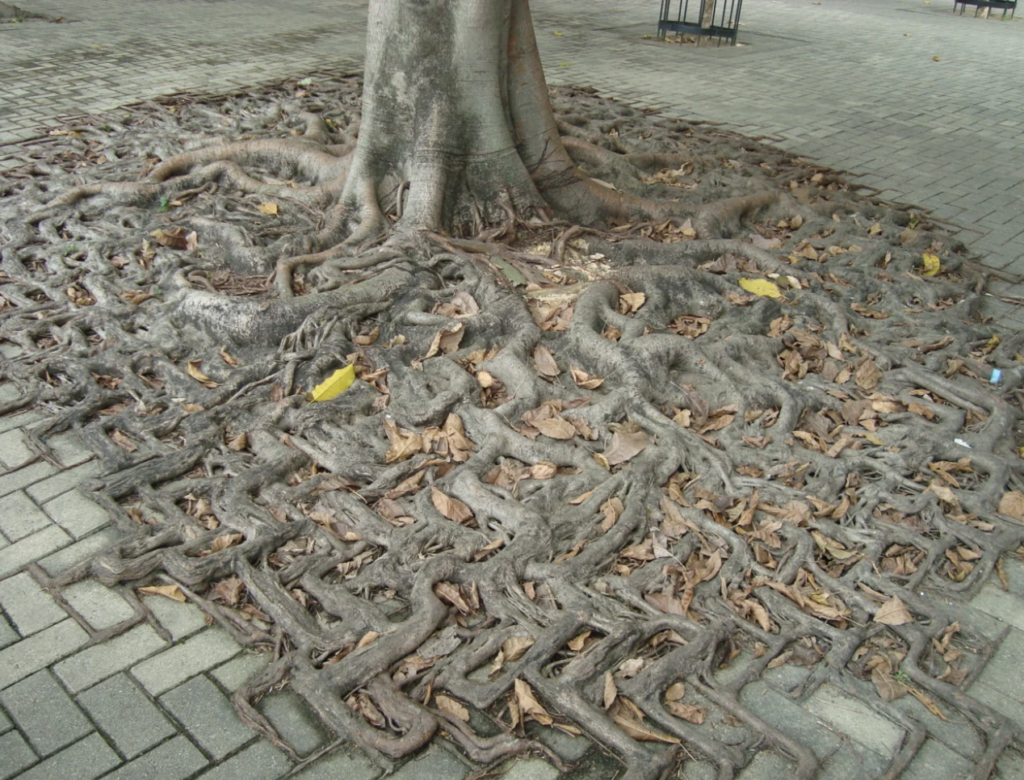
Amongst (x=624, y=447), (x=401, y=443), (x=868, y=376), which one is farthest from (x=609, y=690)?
(x=868, y=376)

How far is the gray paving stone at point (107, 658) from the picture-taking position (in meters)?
2.85

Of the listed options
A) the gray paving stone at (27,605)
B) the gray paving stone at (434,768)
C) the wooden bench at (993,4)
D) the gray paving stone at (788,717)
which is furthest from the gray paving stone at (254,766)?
the wooden bench at (993,4)

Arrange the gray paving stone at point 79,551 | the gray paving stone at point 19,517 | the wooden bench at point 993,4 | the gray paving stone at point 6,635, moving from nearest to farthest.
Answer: the gray paving stone at point 6,635, the gray paving stone at point 79,551, the gray paving stone at point 19,517, the wooden bench at point 993,4

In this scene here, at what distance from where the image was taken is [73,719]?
271 centimetres

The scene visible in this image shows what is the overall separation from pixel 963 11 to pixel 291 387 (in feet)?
56.6

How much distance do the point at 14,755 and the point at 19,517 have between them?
1.20 meters

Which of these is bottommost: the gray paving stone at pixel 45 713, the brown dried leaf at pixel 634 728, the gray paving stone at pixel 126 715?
the gray paving stone at pixel 45 713

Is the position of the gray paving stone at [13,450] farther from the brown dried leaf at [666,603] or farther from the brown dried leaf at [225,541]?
the brown dried leaf at [666,603]

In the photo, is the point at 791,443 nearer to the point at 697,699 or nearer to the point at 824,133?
the point at 697,699

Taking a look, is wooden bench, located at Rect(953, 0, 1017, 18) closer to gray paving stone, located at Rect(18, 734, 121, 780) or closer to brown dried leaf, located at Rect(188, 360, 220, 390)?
brown dried leaf, located at Rect(188, 360, 220, 390)

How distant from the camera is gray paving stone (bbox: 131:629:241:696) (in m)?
2.85

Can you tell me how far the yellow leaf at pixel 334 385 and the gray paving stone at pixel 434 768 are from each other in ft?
6.29

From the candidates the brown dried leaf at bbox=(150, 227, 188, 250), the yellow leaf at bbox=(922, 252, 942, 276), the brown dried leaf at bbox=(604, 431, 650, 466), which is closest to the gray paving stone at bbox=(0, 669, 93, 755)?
the brown dried leaf at bbox=(604, 431, 650, 466)

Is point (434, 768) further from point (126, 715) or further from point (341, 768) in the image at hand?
point (126, 715)
